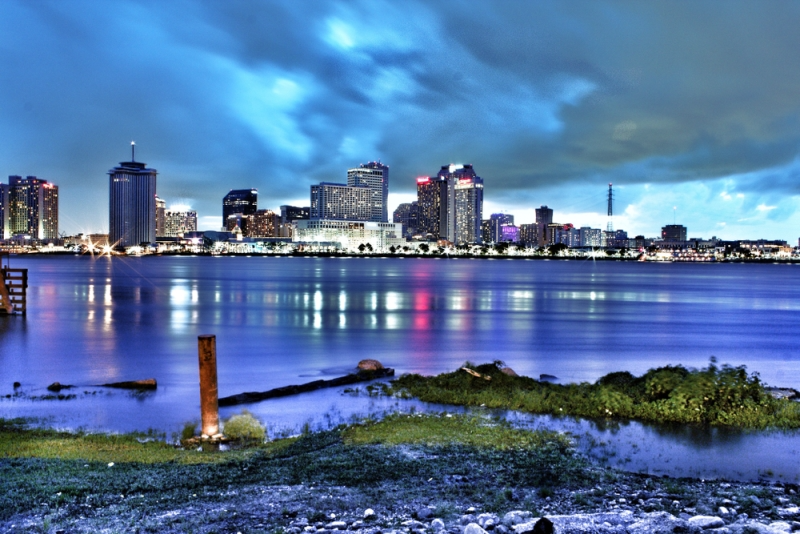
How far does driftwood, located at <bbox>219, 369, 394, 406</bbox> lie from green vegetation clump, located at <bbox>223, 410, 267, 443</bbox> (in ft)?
12.7

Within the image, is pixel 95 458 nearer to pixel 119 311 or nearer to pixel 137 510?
pixel 137 510

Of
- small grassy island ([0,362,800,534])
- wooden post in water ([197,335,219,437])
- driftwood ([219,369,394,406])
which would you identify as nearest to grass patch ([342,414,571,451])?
small grassy island ([0,362,800,534])

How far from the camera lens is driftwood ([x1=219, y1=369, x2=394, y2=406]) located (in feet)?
69.8

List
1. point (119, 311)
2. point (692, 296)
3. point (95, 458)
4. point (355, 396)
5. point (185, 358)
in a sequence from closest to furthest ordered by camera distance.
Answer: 1. point (95, 458)
2. point (355, 396)
3. point (185, 358)
4. point (119, 311)
5. point (692, 296)

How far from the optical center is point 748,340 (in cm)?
4631

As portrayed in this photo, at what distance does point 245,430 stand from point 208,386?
5.18 feet

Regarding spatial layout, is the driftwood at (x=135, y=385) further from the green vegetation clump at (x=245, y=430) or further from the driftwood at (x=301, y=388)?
the green vegetation clump at (x=245, y=430)

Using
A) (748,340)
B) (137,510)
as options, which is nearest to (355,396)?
(137,510)

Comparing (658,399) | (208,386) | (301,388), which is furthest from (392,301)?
(208,386)

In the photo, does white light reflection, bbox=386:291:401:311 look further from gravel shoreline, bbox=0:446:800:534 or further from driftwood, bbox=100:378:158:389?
gravel shoreline, bbox=0:446:800:534

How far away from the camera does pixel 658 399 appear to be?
741 inches

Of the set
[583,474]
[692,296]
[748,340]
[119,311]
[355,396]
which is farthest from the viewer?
[692,296]

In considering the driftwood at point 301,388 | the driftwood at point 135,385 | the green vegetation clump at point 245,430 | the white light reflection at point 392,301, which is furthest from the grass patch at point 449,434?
the white light reflection at point 392,301

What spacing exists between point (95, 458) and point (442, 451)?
23.8 feet
